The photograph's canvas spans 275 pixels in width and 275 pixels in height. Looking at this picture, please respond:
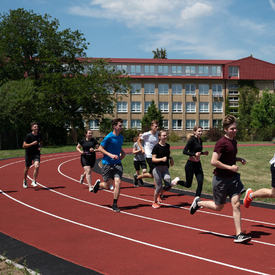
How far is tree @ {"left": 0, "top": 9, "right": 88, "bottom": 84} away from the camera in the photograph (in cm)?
4762

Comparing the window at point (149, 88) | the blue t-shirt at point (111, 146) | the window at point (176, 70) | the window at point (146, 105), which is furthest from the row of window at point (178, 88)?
the blue t-shirt at point (111, 146)

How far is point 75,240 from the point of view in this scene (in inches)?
273

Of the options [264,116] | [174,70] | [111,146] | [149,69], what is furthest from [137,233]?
[174,70]

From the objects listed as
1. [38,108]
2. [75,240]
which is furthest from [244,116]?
[75,240]

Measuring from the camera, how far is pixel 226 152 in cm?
677

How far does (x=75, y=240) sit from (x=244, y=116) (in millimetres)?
66850

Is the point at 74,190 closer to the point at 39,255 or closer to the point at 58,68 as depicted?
the point at 39,255

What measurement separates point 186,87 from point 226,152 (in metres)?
70.8

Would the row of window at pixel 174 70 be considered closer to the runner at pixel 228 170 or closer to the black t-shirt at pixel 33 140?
the black t-shirt at pixel 33 140

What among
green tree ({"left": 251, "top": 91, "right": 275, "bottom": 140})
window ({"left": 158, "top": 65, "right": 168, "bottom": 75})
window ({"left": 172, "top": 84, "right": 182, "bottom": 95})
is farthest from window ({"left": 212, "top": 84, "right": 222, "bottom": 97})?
green tree ({"left": 251, "top": 91, "right": 275, "bottom": 140})

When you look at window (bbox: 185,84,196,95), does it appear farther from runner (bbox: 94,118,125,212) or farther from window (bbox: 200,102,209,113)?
runner (bbox: 94,118,125,212)

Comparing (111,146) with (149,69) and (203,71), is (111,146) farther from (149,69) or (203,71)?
(203,71)

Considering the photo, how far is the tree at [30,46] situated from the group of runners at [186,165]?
3688 centimetres

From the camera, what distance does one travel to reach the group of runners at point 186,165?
266 inches
